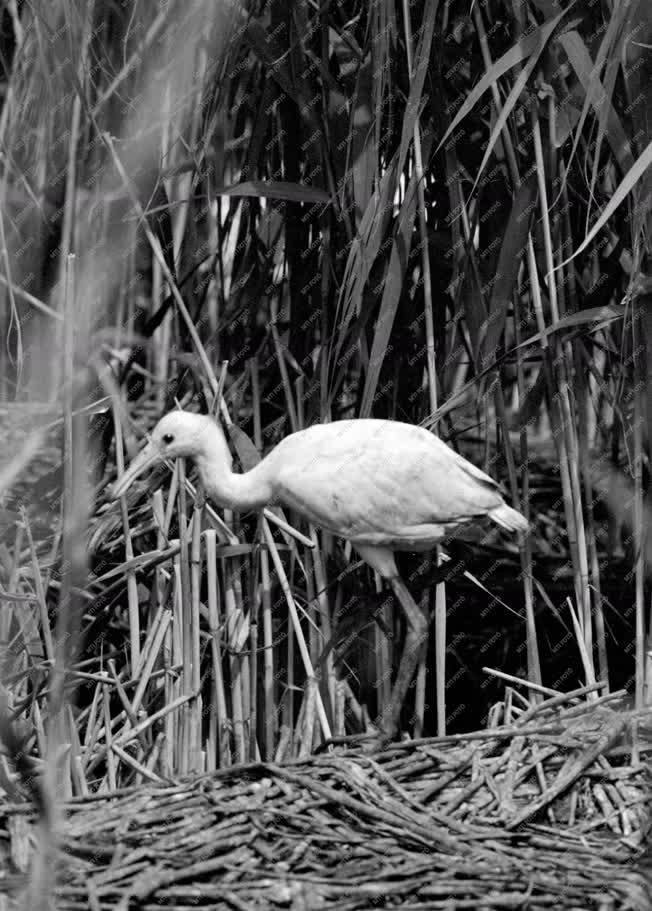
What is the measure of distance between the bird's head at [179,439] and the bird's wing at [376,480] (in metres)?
0.26

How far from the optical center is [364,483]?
14.4 feet

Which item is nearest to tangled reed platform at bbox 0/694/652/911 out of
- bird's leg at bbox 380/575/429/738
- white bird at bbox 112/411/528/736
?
bird's leg at bbox 380/575/429/738

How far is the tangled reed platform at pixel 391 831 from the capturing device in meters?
3.19

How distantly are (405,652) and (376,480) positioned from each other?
2.00ft

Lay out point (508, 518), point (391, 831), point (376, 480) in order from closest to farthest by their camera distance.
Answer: point (391, 831), point (508, 518), point (376, 480)

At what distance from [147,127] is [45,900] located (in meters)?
1.05

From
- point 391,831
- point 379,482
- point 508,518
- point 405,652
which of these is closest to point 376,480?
point 379,482

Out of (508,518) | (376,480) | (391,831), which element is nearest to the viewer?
(391,831)

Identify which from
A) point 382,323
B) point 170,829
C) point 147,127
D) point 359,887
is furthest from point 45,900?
point 382,323

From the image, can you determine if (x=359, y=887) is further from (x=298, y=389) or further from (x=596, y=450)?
(x=596, y=450)

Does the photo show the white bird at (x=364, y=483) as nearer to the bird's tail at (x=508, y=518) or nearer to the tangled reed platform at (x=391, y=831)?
the bird's tail at (x=508, y=518)

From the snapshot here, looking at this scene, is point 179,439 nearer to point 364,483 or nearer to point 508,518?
point 364,483

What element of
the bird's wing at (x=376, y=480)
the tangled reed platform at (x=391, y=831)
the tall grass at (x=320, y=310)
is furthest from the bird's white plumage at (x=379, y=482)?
the tangled reed platform at (x=391, y=831)

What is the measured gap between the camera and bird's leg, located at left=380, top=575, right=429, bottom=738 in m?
4.35
